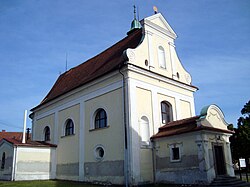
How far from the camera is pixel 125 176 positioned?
14.9 meters

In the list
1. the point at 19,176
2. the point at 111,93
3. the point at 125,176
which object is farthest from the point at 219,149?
the point at 19,176

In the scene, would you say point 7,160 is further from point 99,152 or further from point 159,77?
point 159,77

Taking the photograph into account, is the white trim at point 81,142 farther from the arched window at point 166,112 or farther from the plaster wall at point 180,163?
the arched window at point 166,112

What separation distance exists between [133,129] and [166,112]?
4.16 meters

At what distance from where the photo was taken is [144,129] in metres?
16.4

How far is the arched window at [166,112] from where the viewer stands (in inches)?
718

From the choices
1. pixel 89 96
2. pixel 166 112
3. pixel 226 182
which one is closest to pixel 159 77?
pixel 166 112

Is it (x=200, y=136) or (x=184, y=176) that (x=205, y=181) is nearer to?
(x=184, y=176)

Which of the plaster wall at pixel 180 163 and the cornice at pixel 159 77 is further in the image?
the cornice at pixel 159 77

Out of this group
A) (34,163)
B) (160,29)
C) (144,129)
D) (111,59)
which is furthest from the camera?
(34,163)

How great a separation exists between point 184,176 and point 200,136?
238 centimetres

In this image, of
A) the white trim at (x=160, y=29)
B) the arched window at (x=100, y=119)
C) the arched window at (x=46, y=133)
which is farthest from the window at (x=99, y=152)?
the white trim at (x=160, y=29)

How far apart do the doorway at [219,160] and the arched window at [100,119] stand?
7232 millimetres

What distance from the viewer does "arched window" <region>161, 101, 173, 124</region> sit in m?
18.2
